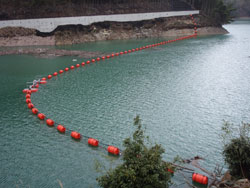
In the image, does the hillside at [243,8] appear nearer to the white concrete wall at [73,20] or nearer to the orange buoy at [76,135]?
the white concrete wall at [73,20]

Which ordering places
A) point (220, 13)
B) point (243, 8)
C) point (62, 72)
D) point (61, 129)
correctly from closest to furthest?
point (61, 129) < point (62, 72) < point (220, 13) < point (243, 8)

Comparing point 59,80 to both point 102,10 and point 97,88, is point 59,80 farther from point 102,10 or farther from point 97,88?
point 102,10

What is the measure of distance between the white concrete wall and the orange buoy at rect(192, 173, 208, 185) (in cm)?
4329

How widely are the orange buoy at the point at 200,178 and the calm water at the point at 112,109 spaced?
1291 millimetres

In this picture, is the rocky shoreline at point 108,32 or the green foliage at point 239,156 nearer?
the green foliage at point 239,156

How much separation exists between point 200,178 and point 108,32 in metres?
43.8

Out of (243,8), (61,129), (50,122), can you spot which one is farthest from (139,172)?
(243,8)

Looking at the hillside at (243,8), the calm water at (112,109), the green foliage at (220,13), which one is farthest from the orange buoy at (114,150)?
the hillside at (243,8)

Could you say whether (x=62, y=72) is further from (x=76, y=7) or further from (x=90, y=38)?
(x=76, y=7)

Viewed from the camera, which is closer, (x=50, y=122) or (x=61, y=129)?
(x=61, y=129)

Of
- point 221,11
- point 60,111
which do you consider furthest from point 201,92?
point 221,11

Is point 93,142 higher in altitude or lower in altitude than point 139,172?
lower

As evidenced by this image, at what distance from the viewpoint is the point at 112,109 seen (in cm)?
1981

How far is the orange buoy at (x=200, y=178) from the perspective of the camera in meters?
11.9
